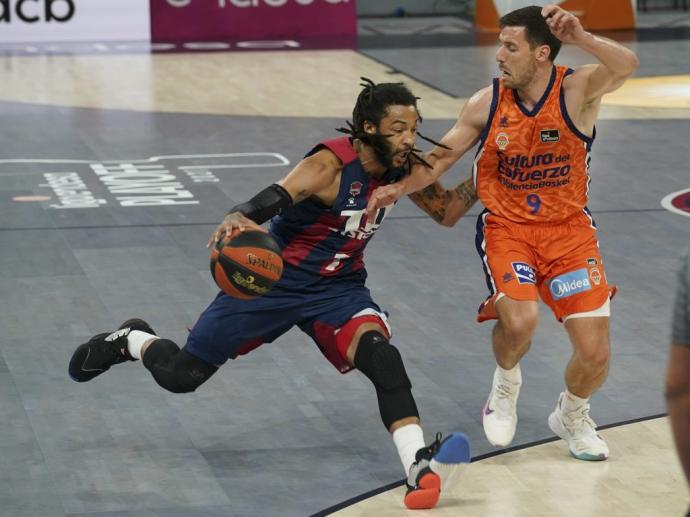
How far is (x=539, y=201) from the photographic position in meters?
6.23

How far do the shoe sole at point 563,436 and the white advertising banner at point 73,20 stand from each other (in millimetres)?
14286

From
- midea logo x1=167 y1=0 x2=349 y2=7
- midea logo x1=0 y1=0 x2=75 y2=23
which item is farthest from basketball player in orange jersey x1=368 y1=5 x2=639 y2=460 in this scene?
midea logo x1=167 y1=0 x2=349 y2=7

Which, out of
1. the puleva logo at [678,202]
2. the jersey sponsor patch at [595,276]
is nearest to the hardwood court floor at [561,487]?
the jersey sponsor patch at [595,276]

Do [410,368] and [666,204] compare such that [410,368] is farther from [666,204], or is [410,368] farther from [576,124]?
[666,204]

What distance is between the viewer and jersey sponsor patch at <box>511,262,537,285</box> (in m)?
6.07

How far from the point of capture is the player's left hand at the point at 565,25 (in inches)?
232

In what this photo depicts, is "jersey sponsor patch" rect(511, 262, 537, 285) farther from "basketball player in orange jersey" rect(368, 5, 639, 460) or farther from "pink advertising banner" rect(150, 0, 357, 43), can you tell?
"pink advertising banner" rect(150, 0, 357, 43)

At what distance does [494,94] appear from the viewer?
6.36 m

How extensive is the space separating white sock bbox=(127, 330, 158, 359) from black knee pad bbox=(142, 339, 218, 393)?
0.15 metres

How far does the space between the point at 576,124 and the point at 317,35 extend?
14505mm

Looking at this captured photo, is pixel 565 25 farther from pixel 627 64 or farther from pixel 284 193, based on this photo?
pixel 284 193

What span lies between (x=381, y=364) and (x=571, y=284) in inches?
37.7

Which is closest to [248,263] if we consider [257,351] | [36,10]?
[257,351]

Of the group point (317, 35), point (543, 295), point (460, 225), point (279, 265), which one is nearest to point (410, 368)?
point (543, 295)
